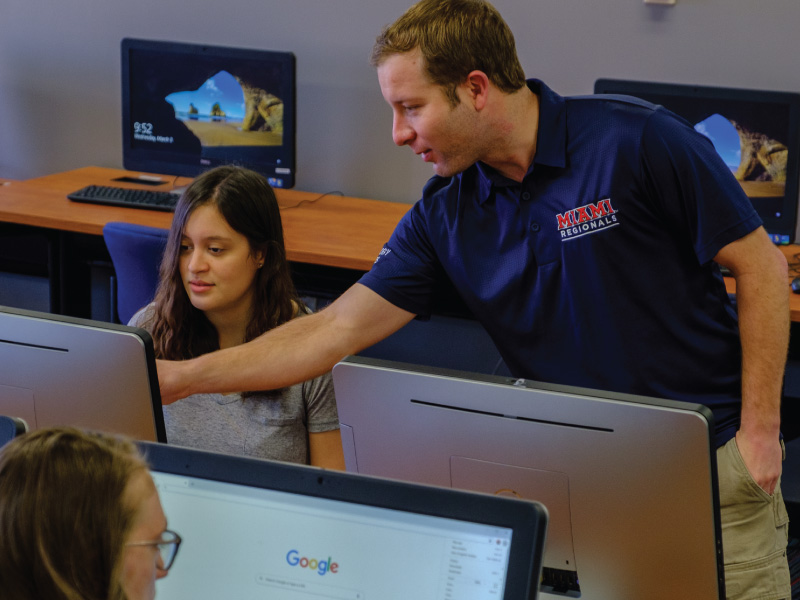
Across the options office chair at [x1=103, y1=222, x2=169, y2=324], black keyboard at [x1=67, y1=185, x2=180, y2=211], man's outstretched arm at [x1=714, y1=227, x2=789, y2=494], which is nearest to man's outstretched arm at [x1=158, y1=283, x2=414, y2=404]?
man's outstretched arm at [x1=714, y1=227, x2=789, y2=494]

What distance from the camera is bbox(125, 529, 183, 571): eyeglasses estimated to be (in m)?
0.86

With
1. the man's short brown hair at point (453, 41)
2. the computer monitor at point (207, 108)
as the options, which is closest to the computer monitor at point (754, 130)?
the computer monitor at point (207, 108)

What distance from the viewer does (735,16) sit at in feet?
10.3

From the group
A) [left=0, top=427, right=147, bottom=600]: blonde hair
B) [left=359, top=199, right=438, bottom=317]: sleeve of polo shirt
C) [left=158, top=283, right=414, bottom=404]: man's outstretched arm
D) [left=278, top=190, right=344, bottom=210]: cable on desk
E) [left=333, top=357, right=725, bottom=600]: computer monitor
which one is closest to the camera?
[left=0, top=427, right=147, bottom=600]: blonde hair

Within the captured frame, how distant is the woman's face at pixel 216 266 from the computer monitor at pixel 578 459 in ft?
2.99

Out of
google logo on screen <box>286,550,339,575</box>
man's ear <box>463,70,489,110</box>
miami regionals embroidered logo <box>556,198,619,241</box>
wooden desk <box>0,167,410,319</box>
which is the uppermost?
man's ear <box>463,70,489,110</box>

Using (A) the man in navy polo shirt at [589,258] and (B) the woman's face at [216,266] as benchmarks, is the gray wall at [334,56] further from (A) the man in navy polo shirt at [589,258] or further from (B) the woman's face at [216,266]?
(A) the man in navy polo shirt at [589,258]

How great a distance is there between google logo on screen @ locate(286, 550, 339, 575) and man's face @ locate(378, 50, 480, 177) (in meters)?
0.77

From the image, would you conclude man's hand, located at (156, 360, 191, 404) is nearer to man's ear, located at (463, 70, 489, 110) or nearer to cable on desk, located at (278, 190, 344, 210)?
man's ear, located at (463, 70, 489, 110)

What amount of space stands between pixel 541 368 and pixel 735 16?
206 centimetres

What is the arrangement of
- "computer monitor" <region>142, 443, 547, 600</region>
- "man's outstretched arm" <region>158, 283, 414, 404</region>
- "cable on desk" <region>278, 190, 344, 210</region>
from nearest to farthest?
"computer monitor" <region>142, 443, 547, 600</region>, "man's outstretched arm" <region>158, 283, 414, 404</region>, "cable on desk" <region>278, 190, 344, 210</region>

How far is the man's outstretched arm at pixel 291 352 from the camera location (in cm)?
147

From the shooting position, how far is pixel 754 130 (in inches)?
113

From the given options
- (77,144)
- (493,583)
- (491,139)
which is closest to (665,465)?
(493,583)
